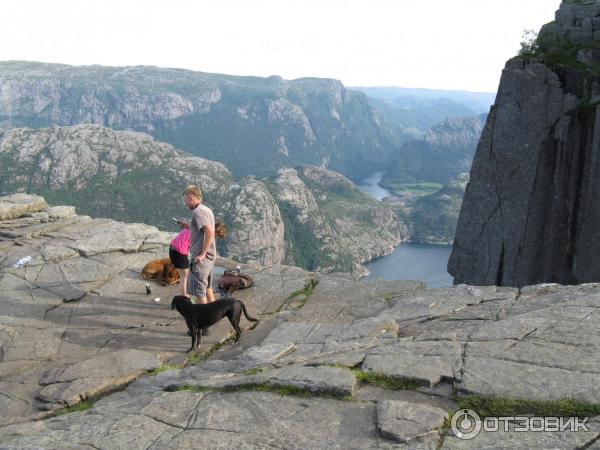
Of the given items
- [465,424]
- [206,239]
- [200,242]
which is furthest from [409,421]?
[200,242]

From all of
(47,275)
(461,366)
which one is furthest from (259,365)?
(47,275)

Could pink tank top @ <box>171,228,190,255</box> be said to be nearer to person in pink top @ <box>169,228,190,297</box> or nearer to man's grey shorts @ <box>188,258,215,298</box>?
person in pink top @ <box>169,228,190,297</box>

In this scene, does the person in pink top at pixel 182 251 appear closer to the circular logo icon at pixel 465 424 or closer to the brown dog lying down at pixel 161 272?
the brown dog lying down at pixel 161 272

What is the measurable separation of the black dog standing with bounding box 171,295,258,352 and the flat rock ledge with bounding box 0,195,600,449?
584 millimetres

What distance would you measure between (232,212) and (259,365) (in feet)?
612

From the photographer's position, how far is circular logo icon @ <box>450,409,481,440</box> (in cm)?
576

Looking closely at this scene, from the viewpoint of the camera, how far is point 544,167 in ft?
74.5

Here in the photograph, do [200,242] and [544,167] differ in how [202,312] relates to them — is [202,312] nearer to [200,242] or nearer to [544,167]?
[200,242]

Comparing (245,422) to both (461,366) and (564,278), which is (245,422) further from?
(564,278)

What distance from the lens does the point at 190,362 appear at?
11180mm

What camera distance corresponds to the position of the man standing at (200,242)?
11914 mm

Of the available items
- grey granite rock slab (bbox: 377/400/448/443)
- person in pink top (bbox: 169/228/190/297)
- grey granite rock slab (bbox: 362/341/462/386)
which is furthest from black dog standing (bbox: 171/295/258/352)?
grey granite rock slab (bbox: 377/400/448/443)

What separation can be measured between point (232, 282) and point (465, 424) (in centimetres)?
1064

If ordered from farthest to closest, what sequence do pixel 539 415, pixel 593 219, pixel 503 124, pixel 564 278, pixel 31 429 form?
pixel 503 124
pixel 564 278
pixel 593 219
pixel 31 429
pixel 539 415
